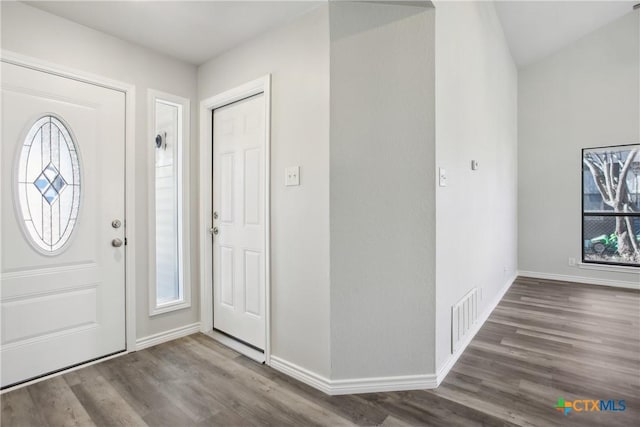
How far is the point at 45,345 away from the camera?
215 centimetres

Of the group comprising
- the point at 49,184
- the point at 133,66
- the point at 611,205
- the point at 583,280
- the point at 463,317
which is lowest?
the point at 583,280

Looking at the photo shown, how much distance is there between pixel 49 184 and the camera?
217 cm

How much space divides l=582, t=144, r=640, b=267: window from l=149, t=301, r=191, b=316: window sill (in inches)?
211

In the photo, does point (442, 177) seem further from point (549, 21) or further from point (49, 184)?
point (549, 21)

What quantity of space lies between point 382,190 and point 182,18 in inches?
71.9

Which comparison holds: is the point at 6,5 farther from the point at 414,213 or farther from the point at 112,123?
the point at 414,213

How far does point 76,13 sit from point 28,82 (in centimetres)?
56

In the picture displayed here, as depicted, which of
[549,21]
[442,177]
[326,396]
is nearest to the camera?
[326,396]

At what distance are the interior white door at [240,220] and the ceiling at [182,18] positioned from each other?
490 millimetres

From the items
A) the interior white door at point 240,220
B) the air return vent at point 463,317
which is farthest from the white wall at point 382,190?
the interior white door at point 240,220

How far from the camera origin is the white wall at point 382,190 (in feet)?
6.40

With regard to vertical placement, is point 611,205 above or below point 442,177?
below

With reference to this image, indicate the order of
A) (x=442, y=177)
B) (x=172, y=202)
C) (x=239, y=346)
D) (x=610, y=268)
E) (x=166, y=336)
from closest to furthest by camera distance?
(x=442, y=177) → (x=239, y=346) → (x=166, y=336) → (x=172, y=202) → (x=610, y=268)

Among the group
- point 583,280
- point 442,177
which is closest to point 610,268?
point 583,280
